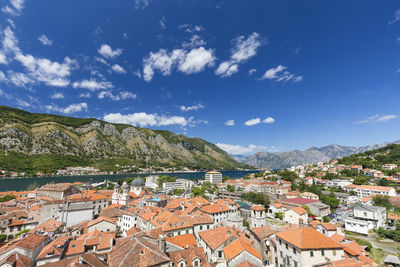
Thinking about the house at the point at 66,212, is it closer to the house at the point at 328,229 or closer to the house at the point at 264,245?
the house at the point at 264,245

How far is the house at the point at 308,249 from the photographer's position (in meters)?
22.8

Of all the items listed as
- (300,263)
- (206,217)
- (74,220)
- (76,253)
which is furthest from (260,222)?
(74,220)

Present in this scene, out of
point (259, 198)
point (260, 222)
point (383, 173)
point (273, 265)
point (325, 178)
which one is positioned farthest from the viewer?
point (325, 178)

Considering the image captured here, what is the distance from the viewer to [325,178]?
136 m

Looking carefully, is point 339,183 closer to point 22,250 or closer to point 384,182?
point 384,182

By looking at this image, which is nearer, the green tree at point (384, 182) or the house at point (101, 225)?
the house at point (101, 225)

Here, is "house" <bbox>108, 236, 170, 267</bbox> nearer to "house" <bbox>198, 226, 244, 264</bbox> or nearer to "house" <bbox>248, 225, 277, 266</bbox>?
"house" <bbox>198, 226, 244, 264</bbox>

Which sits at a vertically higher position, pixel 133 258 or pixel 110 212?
pixel 133 258

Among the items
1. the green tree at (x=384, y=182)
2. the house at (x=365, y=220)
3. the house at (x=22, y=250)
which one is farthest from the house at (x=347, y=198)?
the house at (x=22, y=250)

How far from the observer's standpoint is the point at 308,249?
22812mm

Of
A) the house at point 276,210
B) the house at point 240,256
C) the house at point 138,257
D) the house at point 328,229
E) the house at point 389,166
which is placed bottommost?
the house at point 276,210

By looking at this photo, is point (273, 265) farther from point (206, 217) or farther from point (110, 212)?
point (110, 212)

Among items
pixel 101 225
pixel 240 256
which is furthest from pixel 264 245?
pixel 101 225

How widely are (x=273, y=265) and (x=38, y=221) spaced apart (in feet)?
216
